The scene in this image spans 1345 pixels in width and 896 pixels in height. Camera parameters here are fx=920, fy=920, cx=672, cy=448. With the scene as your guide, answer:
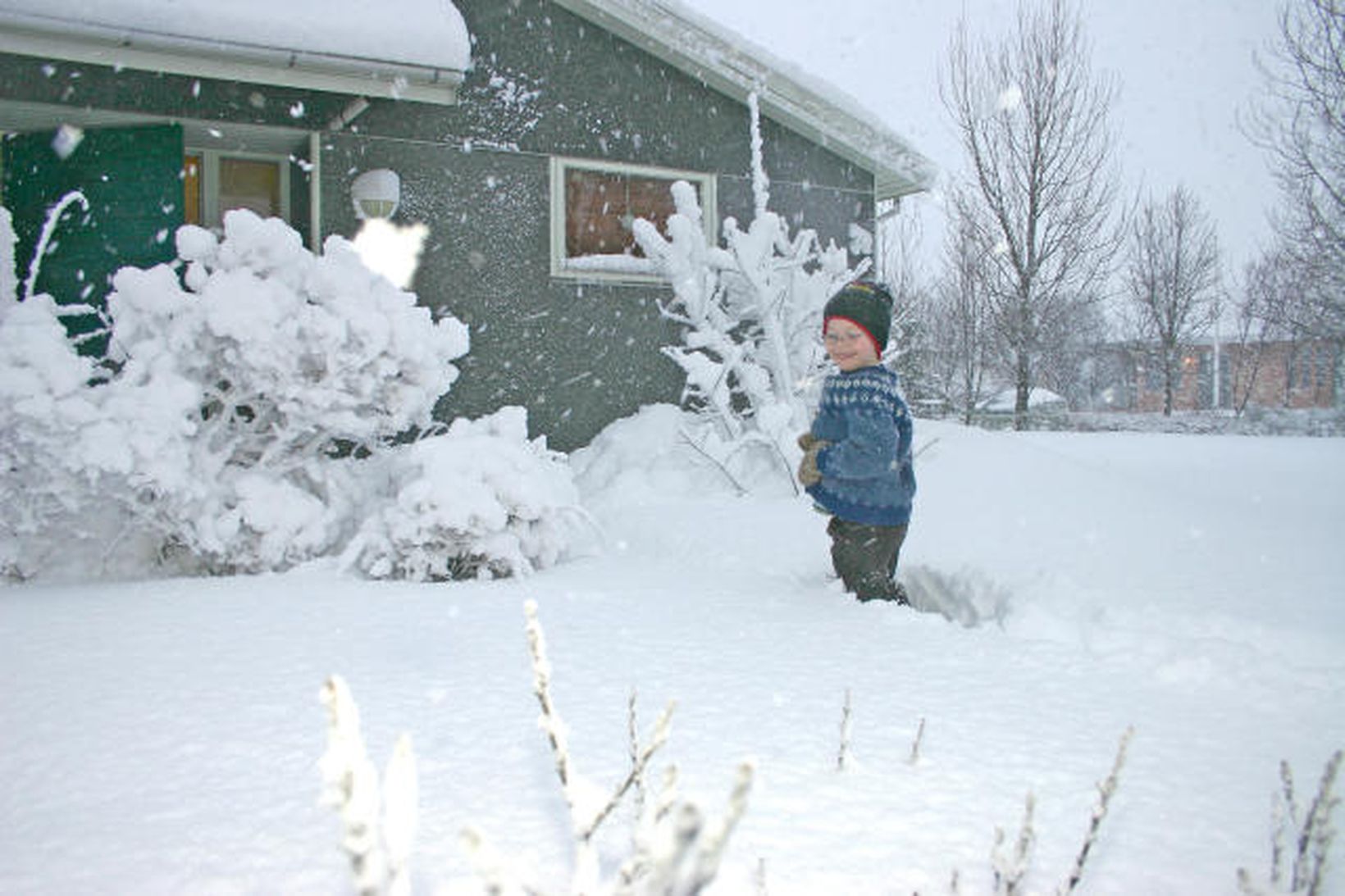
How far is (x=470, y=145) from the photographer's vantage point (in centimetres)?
734

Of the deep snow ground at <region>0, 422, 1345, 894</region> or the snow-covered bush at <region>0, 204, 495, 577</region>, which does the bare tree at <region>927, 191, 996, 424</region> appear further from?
the snow-covered bush at <region>0, 204, 495, 577</region>

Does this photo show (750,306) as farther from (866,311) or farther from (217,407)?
(217,407)

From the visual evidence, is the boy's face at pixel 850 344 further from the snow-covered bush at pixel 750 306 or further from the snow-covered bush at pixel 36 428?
the snow-covered bush at pixel 36 428

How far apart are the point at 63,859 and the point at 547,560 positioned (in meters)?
3.20

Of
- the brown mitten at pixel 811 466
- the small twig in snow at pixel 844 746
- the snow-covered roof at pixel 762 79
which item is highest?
the snow-covered roof at pixel 762 79

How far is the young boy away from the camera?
12.1 ft

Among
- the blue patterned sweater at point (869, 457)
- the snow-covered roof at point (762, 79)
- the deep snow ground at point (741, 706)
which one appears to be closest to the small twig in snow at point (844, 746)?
the deep snow ground at point (741, 706)

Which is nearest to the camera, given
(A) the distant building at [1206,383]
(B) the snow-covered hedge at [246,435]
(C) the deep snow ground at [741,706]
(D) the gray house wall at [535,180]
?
(C) the deep snow ground at [741,706]

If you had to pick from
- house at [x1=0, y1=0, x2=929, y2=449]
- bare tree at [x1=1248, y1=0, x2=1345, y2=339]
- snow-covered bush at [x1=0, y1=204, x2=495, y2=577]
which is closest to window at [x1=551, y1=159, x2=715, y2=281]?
house at [x1=0, y1=0, x2=929, y2=449]

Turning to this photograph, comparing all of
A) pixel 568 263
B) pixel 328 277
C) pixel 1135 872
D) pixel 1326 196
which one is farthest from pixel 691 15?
pixel 1326 196

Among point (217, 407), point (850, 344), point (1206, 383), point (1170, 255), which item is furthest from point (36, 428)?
point (1206, 383)

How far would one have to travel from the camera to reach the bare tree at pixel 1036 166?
16125mm

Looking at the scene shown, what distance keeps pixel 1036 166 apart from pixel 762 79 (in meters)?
10.0

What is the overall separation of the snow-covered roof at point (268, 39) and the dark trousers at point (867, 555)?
4220 mm
